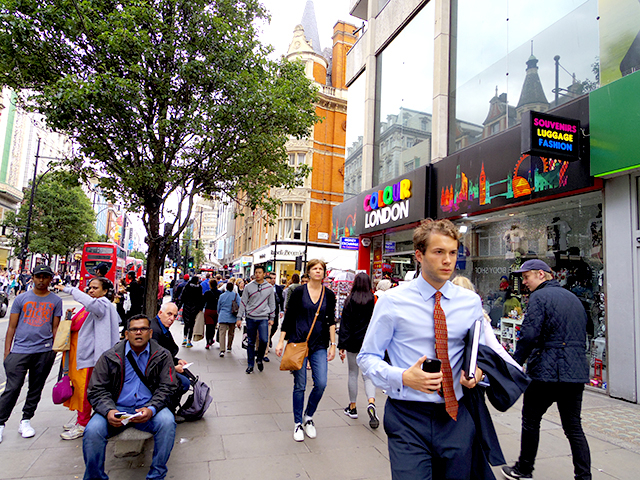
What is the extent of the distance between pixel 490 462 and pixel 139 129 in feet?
27.9

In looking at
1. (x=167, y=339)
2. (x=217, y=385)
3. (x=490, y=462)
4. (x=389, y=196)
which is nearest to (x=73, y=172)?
(x=217, y=385)

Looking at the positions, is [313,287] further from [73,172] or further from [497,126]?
[73,172]

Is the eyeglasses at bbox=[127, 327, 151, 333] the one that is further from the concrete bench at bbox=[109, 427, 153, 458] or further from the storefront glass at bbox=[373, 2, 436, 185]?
the storefront glass at bbox=[373, 2, 436, 185]

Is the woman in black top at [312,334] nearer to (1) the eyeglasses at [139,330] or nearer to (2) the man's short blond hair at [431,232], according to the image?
(1) the eyeglasses at [139,330]

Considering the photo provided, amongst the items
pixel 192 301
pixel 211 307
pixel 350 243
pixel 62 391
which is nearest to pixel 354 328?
pixel 62 391

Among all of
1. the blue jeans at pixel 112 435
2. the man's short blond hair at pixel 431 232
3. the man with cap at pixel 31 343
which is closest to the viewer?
the man's short blond hair at pixel 431 232

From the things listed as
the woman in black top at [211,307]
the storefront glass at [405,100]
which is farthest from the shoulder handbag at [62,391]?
the storefront glass at [405,100]

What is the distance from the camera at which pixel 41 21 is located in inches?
295

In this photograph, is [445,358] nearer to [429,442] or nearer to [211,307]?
[429,442]

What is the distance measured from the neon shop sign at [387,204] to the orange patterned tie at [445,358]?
1003 centimetres

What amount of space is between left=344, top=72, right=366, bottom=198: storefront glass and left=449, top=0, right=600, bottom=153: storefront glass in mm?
5789

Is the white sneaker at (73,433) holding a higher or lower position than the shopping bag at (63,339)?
lower

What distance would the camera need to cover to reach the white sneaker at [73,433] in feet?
14.1

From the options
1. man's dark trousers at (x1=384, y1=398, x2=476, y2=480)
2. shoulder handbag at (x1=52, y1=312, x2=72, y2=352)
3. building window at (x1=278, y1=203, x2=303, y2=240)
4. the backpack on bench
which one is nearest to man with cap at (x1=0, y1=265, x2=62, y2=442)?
shoulder handbag at (x1=52, y1=312, x2=72, y2=352)
